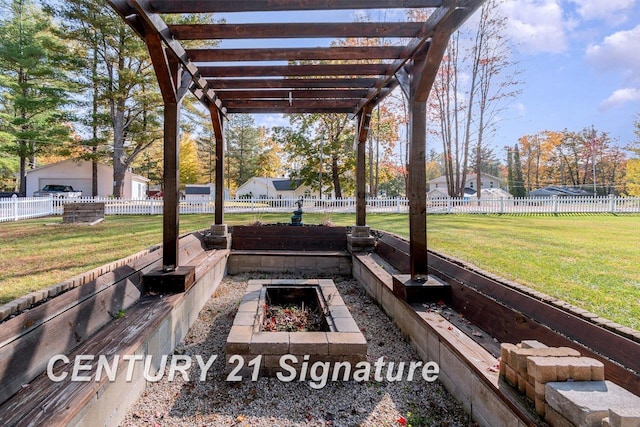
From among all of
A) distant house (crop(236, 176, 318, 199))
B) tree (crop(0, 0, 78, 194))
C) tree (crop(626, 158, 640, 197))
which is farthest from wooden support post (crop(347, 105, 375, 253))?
tree (crop(626, 158, 640, 197))

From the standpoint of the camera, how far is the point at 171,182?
3336 millimetres

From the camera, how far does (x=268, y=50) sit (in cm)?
326

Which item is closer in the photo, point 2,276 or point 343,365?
point 343,365

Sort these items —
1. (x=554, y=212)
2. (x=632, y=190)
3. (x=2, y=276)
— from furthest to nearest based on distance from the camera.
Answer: (x=632, y=190) < (x=554, y=212) < (x=2, y=276)

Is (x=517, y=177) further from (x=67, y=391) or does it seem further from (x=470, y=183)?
(x=67, y=391)

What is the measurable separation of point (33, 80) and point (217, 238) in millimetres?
19091

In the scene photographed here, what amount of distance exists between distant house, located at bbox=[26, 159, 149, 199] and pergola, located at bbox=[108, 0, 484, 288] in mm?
21052

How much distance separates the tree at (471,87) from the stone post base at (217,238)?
43.1 feet

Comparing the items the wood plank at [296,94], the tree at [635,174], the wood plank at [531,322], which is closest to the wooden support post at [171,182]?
the wood plank at [296,94]

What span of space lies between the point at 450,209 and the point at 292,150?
9840 mm

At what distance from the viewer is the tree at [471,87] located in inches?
573

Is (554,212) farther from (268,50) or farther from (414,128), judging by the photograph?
(268,50)

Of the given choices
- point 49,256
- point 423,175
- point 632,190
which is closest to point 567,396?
point 423,175

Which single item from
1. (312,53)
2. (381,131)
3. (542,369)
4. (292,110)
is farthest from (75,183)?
(542,369)
